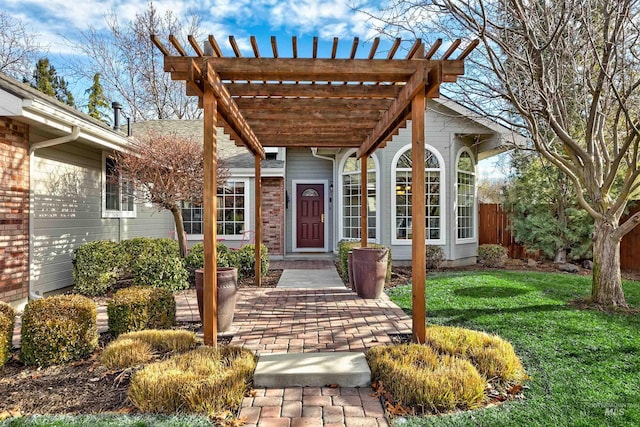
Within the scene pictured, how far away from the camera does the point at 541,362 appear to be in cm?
371

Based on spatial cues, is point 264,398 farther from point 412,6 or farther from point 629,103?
point 629,103

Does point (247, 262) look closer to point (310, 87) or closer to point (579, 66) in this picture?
point (310, 87)

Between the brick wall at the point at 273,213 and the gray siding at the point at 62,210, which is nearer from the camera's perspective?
the gray siding at the point at 62,210

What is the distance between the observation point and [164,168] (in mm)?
7555

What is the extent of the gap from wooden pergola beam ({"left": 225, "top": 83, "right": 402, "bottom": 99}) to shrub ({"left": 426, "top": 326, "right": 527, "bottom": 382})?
2.69 meters

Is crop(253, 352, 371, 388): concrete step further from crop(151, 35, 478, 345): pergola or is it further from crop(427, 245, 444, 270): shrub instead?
crop(427, 245, 444, 270): shrub

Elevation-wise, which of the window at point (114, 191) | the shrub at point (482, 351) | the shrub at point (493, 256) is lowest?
the shrub at point (482, 351)

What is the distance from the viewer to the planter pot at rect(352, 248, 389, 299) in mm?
6371

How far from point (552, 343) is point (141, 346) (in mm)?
4081

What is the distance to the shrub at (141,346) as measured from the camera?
3.49 metres

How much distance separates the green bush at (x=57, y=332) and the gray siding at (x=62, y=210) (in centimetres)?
280

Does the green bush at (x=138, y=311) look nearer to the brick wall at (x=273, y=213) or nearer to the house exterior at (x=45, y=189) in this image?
the house exterior at (x=45, y=189)

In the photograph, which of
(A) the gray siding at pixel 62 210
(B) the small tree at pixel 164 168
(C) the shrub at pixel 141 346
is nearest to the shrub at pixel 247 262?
(B) the small tree at pixel 164 168

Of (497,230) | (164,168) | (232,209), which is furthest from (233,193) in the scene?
(497,230)
